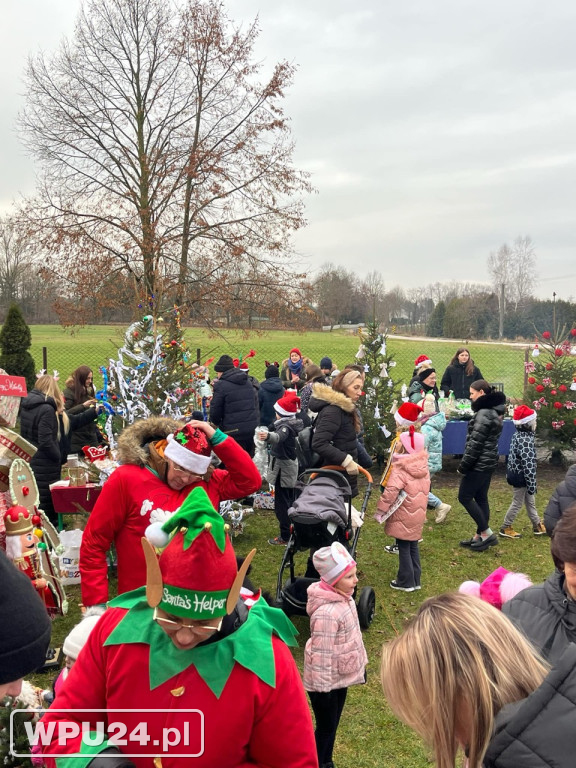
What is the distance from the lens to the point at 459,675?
4.94ft

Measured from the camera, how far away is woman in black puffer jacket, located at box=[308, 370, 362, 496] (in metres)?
5.93

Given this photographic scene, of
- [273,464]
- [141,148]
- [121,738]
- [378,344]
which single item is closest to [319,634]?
[121,738]

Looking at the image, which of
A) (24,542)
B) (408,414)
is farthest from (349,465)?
(24,542)

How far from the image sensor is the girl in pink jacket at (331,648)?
11.6 ft

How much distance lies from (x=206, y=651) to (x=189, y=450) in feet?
4.71

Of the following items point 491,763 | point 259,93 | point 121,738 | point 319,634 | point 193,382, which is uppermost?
point 259,93

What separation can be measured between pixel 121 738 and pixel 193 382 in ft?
18.1

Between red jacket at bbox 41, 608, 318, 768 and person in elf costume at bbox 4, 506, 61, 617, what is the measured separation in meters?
2.60

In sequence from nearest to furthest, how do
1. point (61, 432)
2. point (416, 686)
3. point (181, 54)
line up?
1. point (416, 686)
2. point (61, 432)
3. point (181, 54)

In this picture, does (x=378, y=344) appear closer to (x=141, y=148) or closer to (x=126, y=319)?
(x=126, y=319)

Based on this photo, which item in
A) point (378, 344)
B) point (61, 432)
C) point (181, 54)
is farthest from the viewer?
point (181, 54)

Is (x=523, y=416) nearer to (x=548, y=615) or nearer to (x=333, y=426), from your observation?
(x=333, y=426)

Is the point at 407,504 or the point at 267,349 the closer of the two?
the point at 407,504

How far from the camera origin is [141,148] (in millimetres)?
14273
